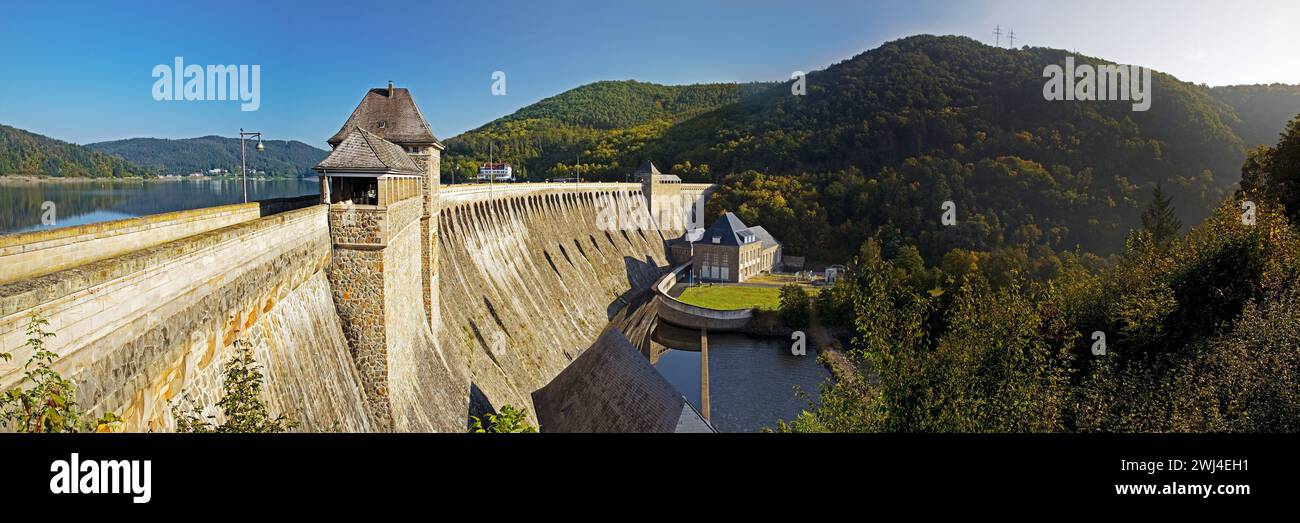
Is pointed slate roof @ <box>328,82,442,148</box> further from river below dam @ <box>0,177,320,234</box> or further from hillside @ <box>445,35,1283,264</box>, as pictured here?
hillside @ <box>445,35,1283,264</box>

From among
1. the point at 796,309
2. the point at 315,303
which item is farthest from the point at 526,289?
the point at 315,303

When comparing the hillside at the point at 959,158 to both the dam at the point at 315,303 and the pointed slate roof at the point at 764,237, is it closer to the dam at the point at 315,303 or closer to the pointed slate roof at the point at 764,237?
the pointed slate roof at the point at 764,237

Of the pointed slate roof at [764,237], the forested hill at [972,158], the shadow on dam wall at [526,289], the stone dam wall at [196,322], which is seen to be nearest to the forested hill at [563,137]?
the forested hill at [972,158]

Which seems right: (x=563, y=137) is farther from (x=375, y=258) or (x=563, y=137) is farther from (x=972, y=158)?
(x=375, y=258)

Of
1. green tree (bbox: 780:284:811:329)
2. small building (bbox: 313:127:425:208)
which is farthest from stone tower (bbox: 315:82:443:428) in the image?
green tree (bbox: 780:284:811:329)

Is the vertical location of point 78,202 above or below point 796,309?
above
